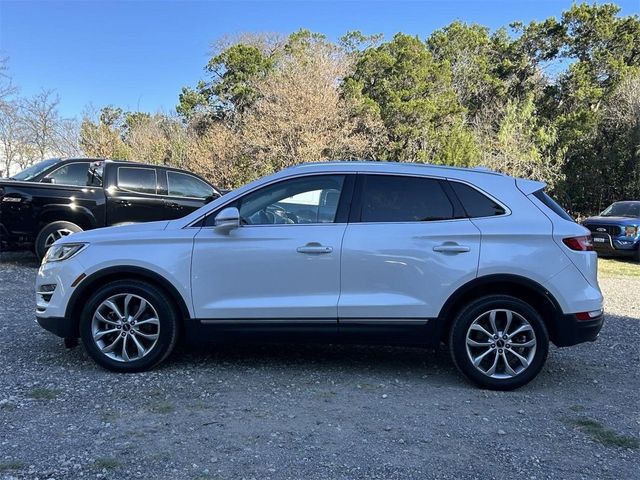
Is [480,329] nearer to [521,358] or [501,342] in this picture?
[501,342]

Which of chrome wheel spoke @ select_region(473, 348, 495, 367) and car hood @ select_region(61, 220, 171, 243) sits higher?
car hood @ select_region(61, 220, 171, 243)

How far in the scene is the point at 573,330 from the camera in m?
4.27

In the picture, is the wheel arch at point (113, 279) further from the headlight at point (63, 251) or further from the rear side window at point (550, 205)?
the rear side window at point (550, 205)

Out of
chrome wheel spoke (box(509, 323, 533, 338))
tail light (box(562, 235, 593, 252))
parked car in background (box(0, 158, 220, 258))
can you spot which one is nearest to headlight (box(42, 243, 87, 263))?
chrome wheel spoke (box(509, 323, 533, 338))

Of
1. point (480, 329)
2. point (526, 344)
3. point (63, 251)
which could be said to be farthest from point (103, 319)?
point (526, 344)

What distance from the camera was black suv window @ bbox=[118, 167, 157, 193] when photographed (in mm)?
9773

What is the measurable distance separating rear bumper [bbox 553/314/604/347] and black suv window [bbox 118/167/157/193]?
7.71m

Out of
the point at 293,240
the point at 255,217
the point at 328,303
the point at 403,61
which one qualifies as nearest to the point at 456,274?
the point at 328,303

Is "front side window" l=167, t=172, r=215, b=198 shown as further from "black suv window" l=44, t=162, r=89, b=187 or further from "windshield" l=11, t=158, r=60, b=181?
"windshield" l=11, t=158, r=60, b=181

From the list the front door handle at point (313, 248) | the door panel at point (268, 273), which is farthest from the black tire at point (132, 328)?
the front door handle at point (313, 248)

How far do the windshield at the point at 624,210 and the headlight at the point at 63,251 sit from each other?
1380cm

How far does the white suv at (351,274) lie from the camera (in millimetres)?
4277

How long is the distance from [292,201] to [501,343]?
203cm

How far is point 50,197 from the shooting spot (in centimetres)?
917
